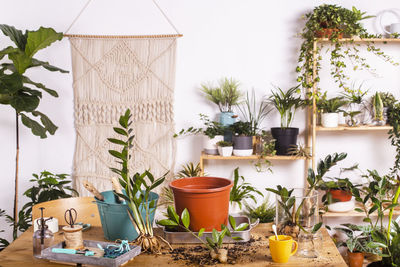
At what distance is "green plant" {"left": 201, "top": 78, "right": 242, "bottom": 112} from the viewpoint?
10.8 ft

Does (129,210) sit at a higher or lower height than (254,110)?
lower

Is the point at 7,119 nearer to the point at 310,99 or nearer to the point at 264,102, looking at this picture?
the point at 264,102

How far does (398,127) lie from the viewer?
122 inches

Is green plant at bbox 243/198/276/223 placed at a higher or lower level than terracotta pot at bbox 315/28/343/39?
A: lower

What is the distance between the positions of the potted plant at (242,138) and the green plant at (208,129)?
0.11 metres

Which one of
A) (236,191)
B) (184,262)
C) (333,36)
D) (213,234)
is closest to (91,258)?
(184,262)

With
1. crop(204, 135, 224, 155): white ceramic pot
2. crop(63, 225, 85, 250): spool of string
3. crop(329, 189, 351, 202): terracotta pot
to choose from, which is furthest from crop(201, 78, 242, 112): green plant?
crop(63, 225, 85, 250): spool of string

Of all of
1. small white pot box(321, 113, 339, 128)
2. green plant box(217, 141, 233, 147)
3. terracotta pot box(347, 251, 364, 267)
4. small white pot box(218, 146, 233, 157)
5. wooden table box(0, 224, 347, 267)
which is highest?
small white pot box(321, 113, 339, 128)

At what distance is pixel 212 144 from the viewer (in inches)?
128

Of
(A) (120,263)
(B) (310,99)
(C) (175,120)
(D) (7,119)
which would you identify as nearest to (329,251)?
(A) (120,263)

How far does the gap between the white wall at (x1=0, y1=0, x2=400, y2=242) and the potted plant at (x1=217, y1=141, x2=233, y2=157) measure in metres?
0.34

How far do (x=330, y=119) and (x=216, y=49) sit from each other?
44.8 inches

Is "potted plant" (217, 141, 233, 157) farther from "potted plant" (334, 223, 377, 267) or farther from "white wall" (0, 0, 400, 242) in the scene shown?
"potted plant" (334, 223, 377, 267)

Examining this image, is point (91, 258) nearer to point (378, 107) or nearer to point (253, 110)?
point (253, 110)
